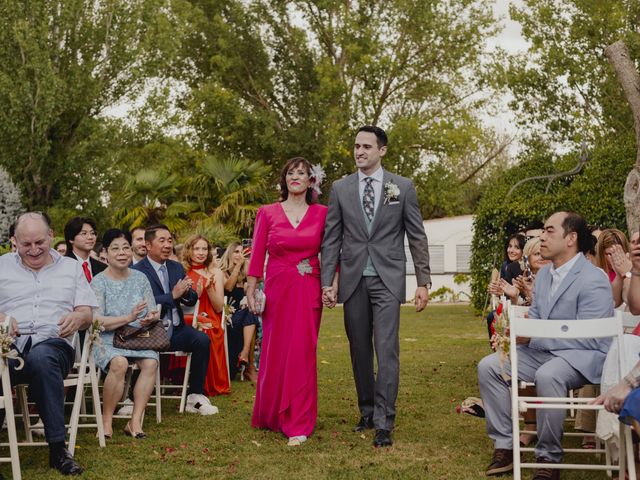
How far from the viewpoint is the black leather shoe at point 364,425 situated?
7.20 metres

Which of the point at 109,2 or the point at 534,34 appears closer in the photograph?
the point at 109,2

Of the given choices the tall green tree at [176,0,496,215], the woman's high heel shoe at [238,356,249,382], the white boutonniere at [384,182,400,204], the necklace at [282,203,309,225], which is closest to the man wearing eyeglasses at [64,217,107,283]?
the necklace at [282,203,309,225]

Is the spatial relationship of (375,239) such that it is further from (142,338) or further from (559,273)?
(142,338)

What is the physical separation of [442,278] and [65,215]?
16.3 meters

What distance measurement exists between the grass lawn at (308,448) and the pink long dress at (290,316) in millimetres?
292

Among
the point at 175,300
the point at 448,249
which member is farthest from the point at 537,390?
the point at 448,249

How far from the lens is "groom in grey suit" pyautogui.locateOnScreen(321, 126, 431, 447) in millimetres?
6762

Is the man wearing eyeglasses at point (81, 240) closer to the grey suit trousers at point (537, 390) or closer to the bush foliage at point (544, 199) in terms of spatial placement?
the grey suit trousers at point (537, 390)

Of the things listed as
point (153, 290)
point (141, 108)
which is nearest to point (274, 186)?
point (141, 108)

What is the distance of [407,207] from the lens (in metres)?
6.91

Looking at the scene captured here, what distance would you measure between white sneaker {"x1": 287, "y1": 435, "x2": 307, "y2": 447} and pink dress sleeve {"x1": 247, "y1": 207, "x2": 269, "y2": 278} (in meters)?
1.34

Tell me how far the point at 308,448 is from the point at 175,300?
238 cm

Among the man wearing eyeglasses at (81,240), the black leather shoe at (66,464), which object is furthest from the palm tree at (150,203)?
the black leather shoe at (66,464)

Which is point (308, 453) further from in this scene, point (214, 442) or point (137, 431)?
point (137, 431)
